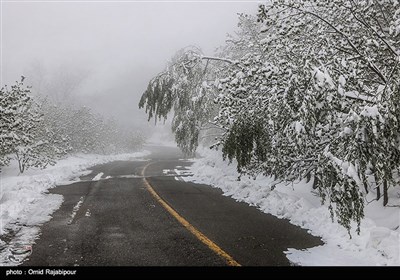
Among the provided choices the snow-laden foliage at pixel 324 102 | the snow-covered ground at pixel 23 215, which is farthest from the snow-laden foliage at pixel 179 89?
the snow-covered ground at pixel 23 215

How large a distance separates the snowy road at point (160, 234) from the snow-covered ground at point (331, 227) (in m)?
0.32

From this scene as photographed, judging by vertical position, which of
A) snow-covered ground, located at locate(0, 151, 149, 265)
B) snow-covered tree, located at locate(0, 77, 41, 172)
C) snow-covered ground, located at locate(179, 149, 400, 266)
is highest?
snow-covered tree, located at locate(0, 77, 41, 172)

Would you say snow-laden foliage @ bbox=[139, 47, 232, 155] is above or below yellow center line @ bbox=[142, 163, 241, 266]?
above

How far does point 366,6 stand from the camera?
768 cm

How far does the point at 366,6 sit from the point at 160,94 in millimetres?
6618

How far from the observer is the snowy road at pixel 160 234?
5.26 meters

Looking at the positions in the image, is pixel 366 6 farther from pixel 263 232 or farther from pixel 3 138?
pixel 3 138

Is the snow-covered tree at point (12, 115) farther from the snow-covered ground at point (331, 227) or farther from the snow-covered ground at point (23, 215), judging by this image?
the snow-covered ground at point (331, 227)

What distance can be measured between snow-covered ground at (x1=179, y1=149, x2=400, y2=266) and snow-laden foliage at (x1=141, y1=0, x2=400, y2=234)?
38cm

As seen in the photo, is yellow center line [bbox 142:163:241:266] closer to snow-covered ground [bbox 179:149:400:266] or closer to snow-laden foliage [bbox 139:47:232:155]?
snow-covered ground [bbox 179:149:400:266]

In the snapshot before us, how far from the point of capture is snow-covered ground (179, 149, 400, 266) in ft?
17.2

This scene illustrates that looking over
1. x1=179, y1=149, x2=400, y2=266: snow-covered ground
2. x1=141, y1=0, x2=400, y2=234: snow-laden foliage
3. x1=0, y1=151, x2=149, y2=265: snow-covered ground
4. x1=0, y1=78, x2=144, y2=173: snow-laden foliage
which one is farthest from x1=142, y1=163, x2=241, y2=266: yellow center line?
x1=0, y1=78, x2=144, y2=173: snow-laden foliage

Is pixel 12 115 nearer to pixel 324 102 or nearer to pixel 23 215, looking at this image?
pixel 23 215

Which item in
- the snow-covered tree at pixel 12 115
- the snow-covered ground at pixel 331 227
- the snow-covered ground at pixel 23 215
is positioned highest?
the snow-covered tree at pixel 12 115
